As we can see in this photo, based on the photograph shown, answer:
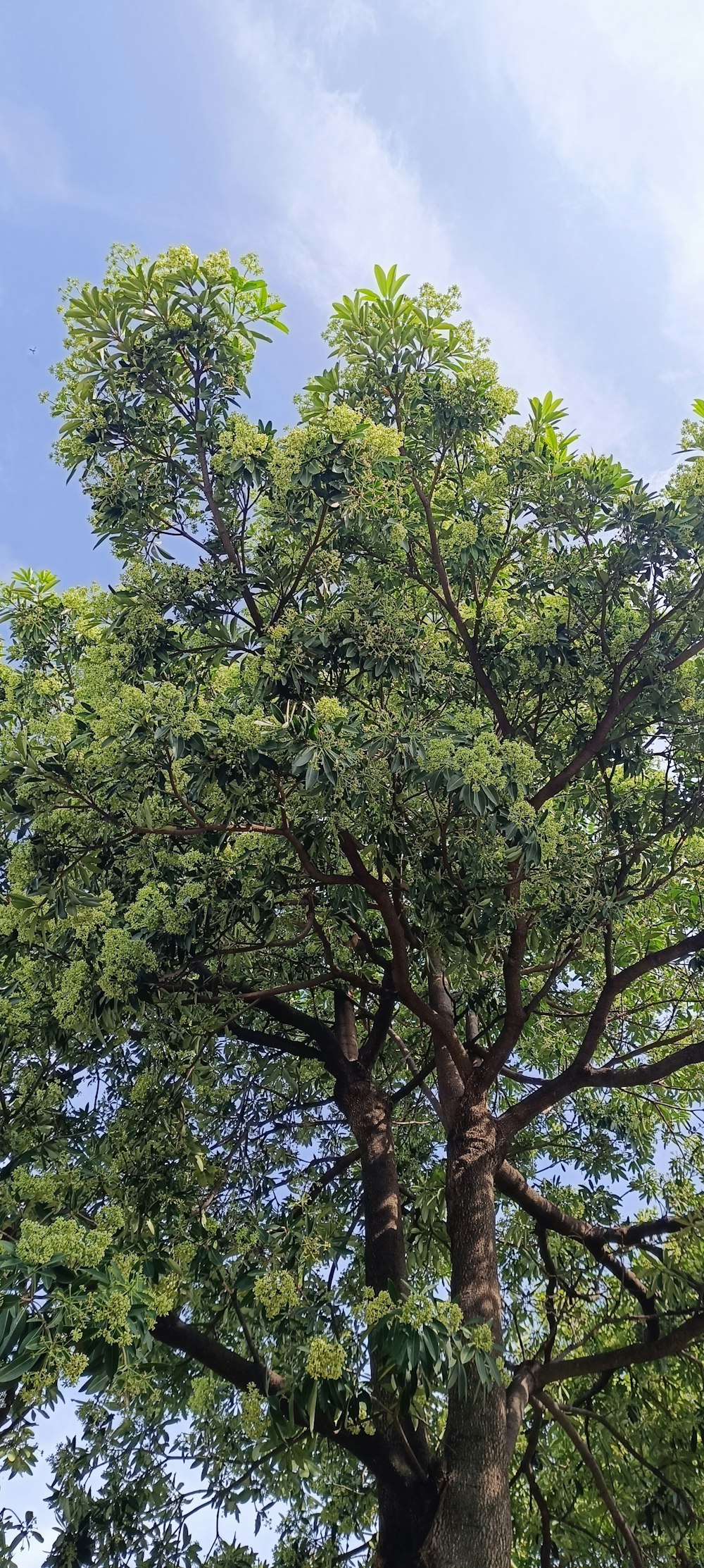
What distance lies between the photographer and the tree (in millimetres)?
3637

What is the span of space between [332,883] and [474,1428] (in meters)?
2.16

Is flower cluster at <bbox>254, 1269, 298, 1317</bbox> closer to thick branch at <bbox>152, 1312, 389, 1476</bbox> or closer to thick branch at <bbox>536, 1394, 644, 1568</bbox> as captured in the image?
thick branch at <bbox>152, 1312, 389, 1476</bbox>

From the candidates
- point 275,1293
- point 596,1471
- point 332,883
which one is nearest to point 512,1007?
point 332,883

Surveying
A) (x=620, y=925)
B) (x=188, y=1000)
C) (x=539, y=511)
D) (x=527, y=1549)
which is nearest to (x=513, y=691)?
Answer: (x=539, y=511)

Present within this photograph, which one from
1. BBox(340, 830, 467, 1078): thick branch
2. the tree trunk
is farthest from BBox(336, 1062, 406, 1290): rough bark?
BBox(340, 830, 467, 1078): thick branch

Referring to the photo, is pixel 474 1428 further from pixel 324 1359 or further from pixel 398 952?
pixel 398 952

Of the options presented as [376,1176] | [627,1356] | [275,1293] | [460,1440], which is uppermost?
[376,1176]

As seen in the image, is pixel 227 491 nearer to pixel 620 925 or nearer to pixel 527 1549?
pixel 620 925

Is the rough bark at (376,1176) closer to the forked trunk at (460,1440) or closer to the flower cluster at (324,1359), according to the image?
the forked trunk at (460,1440)

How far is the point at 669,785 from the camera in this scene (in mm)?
4984

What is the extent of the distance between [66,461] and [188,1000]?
2.45m

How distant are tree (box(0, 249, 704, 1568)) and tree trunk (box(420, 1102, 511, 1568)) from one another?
0.02 m

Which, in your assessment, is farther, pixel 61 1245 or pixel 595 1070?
pixel 595 1070

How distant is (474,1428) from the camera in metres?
3.77
